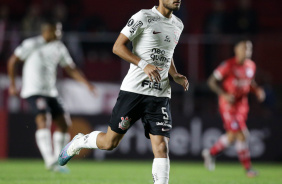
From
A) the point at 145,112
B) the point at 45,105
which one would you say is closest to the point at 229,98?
the point at 45,105

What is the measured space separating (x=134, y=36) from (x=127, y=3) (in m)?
12.6

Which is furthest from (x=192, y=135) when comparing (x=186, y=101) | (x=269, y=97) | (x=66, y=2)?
(x=66, y=2)

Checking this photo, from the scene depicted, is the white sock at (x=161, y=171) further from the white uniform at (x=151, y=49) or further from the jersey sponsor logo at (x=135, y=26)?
the jersey sponsor logo at (x=135, y=26)

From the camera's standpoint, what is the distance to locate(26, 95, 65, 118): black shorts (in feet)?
35.2

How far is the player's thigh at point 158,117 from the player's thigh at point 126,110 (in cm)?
11

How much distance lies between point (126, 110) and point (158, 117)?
374mm

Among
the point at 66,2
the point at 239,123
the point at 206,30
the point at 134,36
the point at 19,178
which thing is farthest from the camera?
the point at 66,2

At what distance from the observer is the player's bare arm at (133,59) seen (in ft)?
20.6

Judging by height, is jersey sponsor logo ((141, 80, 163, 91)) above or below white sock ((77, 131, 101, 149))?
above

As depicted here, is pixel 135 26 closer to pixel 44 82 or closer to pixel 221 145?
pixel 44 82

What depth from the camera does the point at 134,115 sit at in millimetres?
6949

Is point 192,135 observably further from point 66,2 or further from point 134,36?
point 134,36

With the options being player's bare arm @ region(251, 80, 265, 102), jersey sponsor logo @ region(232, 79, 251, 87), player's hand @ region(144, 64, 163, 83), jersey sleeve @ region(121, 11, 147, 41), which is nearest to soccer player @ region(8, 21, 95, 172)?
jersey sponsor logo @ region(232, 79, 251, 87)

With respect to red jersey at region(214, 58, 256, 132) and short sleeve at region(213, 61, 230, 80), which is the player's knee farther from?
short sleeve at region(213, 61, 230, 80)
